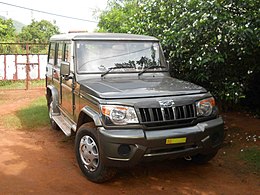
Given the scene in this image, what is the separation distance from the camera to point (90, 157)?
4.04 meters

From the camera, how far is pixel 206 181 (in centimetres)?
415

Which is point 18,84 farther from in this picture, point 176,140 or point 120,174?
point 176,140

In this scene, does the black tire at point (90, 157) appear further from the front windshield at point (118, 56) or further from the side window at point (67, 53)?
the side window at point (67, 53)

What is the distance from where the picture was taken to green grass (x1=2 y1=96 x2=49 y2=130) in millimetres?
7188

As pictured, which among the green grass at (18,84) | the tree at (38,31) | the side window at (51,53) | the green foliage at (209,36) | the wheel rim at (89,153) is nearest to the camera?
the wheel rim at (89,153)

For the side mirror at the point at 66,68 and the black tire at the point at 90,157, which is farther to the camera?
the side mirror at the point at 66,68

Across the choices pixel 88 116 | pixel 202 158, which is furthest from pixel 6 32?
pixel 202 158

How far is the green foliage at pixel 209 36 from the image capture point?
4.92 meters

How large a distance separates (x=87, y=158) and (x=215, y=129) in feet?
5.70

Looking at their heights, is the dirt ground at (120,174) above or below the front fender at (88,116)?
below

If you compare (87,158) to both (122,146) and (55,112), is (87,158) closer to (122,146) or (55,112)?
(122,146)

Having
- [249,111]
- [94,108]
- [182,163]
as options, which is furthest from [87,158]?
[249,111]

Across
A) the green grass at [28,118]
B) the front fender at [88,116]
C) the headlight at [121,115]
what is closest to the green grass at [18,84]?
the green grass at [28,118]

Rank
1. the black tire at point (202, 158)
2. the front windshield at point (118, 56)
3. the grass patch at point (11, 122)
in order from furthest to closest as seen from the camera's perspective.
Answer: the grass patch at point (11, 122) < the front windshield at point (118, 56) < the black tire at point (202, 158)
